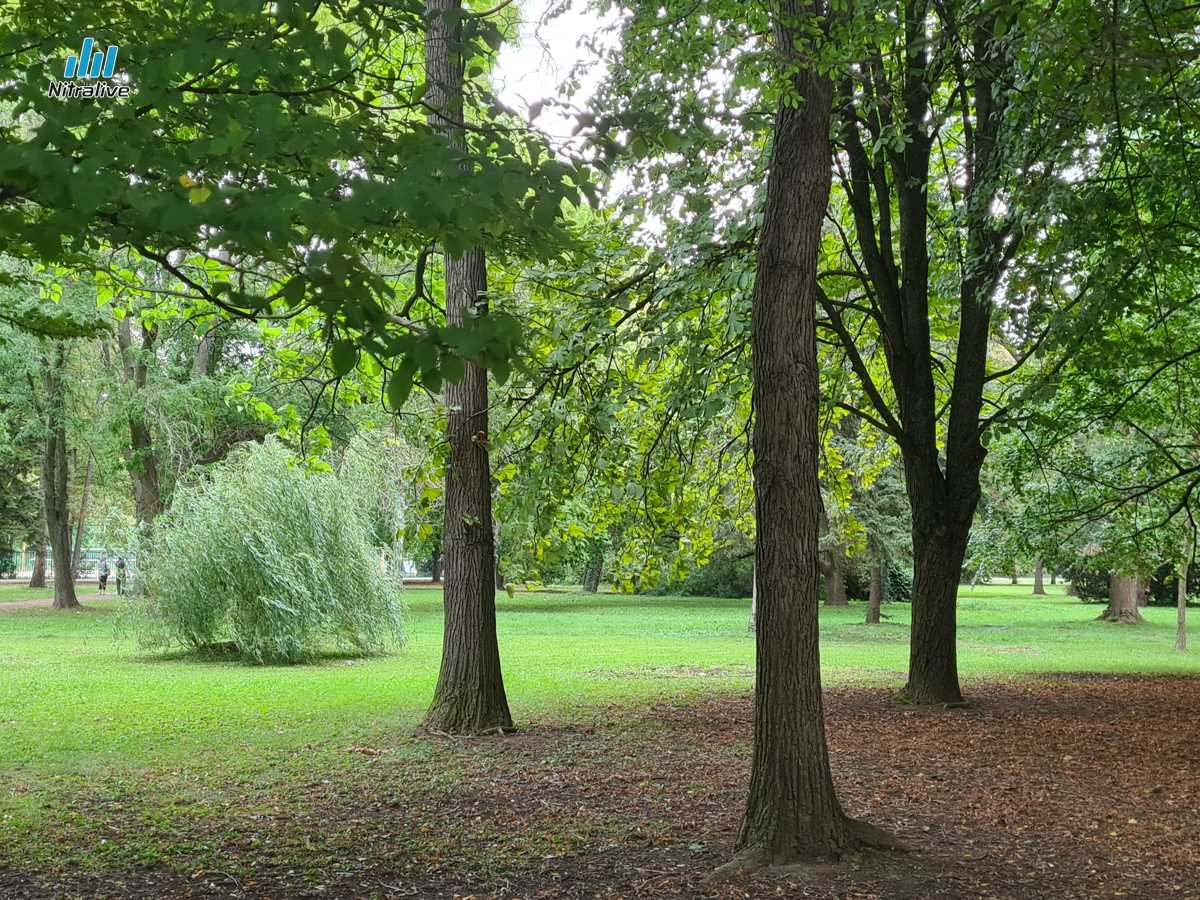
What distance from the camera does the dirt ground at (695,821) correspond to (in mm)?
4418

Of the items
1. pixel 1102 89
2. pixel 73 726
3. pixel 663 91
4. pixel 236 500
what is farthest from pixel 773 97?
pixel 236 500

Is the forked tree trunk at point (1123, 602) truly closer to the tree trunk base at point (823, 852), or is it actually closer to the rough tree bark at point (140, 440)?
the rough tree bark at point (140, 440)

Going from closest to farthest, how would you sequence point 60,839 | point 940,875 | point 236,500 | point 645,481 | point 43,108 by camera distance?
point 43,108 → point 940,875 → point 60,839 → point 645,481 → point 236,500

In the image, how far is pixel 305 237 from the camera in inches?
112

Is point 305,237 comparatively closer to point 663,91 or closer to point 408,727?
point 663,91

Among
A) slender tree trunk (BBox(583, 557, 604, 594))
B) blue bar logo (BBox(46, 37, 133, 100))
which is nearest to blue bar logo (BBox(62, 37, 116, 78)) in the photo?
blue bar logo (BBox(46, 37, 133, 100))

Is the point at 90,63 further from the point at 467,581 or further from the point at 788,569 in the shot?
the point at 467,581

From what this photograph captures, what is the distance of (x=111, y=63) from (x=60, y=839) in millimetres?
4107

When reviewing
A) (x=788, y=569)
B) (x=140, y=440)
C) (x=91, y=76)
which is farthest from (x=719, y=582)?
(x=91, y=76)

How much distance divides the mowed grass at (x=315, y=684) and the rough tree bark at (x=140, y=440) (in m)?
3.26

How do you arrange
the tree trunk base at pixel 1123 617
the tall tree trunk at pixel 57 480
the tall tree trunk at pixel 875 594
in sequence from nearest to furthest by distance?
1. the tall tree trunk at pixel 875 594
2. the tall tree trunk at pixel 57 480
3. the tree trunk base at pixel 1123 617

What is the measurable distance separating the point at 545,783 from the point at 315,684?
708cm

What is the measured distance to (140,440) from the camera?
77.5ft

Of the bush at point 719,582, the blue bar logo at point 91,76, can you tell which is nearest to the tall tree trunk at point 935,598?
the blue bar logo at point 91,76
